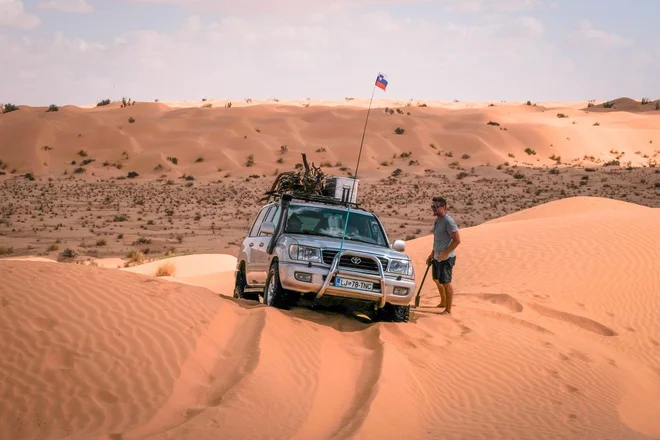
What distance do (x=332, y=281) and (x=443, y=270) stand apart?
2865 mm

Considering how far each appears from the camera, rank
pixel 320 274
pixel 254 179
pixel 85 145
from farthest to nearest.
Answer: pixel 85 145
pixel 254 179
pixel 320 274

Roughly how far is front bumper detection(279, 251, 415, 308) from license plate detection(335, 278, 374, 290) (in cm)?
4

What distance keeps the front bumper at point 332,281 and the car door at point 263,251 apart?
1.02m

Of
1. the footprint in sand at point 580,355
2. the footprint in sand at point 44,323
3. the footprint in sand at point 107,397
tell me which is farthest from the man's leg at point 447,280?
the footprint in sand at point 107,397

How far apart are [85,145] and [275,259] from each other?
45.3m

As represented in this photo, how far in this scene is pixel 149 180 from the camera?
147 ft

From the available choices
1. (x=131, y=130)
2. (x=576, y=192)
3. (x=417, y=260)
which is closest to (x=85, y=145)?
(x=131, y=130)

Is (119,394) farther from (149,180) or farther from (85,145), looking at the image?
(85,145)

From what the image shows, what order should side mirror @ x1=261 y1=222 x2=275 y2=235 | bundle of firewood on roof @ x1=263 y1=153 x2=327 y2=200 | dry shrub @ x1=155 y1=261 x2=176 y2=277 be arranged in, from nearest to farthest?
side mirror @ x1=261 y1=222 x2=275 y2=235 → bundle of firewood on roof @ x1=263 y1=153 x2=327 y2=200 → dry shrub @ x1=155 y1=261 x2=176 y2=277

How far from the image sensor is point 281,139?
5631 cm

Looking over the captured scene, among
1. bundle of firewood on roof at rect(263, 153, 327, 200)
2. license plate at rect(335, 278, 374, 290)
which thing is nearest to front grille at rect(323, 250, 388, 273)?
license plate at rect(335, 278, 374, 290)

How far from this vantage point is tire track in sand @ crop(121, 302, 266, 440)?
6.98 m

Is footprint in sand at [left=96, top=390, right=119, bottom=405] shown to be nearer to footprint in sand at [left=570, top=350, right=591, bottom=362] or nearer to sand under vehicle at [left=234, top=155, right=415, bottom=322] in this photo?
sand under vehicle at [left=234, top=155, right=415, bottom=322]

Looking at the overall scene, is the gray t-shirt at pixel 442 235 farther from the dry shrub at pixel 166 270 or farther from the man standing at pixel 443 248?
the dry shrub at pixel 166 270
